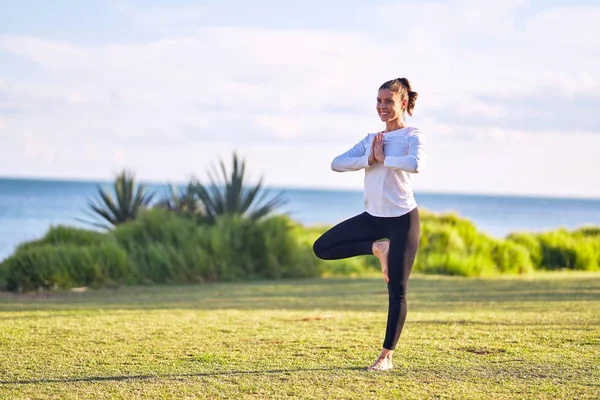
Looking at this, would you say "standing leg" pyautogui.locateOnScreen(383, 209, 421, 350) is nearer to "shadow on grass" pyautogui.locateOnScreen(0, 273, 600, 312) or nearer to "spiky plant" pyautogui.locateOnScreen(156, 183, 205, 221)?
"shadow on grass" pyautogui.locateOnScreen(0, 273, 600, 312)

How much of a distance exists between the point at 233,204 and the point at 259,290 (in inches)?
150

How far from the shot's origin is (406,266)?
18.1 feet

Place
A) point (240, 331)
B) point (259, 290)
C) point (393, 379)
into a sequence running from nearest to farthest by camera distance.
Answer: point (393, 379)
point (240, 331)
point (259, 290)

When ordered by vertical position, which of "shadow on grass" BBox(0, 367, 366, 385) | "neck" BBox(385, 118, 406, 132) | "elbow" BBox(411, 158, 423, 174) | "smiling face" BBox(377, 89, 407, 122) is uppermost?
"smiling face" BBox(377, 89, 407, 122)

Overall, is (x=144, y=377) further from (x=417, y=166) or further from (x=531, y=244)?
(x=531, y=244)

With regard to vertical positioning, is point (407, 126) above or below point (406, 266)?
above

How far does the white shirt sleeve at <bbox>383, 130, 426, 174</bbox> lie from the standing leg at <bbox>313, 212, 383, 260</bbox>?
48 cm

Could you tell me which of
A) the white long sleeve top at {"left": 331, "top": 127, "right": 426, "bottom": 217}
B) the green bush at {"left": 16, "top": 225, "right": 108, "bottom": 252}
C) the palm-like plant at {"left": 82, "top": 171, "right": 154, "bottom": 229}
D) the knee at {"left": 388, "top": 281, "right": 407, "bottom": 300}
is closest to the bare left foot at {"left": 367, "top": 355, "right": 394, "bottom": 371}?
the knee at {"left": 388, "top": 281, "right": 407, "bottom": 300}

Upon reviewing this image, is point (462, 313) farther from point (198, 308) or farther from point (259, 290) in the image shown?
point (259, 290)

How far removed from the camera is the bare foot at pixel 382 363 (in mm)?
5461

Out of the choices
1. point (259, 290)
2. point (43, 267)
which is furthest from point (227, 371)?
point (43, 267)

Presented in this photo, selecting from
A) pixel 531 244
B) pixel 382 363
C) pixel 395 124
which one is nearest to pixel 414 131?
pixel 395 124

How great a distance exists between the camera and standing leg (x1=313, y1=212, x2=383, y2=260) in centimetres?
569

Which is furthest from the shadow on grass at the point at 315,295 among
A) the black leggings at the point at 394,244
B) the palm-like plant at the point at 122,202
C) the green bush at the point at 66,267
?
the palm-like plant at the point at 122,202
